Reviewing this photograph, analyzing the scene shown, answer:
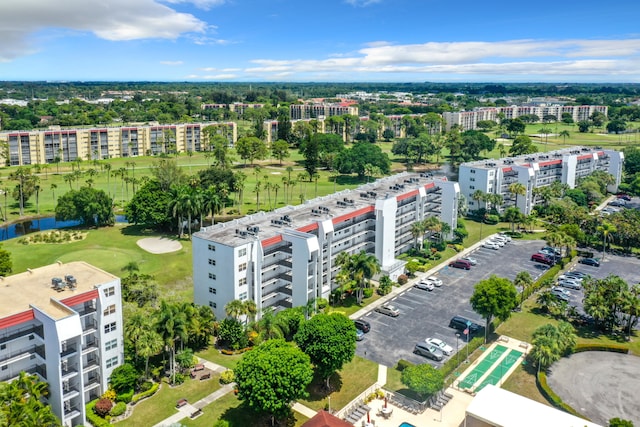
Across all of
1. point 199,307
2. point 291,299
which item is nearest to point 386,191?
point 291,299

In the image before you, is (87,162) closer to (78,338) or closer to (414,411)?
(78,338)

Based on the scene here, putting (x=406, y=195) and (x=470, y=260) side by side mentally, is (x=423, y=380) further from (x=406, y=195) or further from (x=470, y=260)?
(x=470, y=260)

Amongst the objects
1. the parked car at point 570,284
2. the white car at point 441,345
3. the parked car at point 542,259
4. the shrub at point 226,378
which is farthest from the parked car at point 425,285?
the shrub at point 226,378

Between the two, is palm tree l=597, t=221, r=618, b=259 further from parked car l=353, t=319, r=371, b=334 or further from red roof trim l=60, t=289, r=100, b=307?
red roof trim l=60, t=289, r=100, b=307

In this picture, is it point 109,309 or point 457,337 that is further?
point 457,337

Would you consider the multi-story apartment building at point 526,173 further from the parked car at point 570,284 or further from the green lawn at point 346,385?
the green lawn at point 346,385
